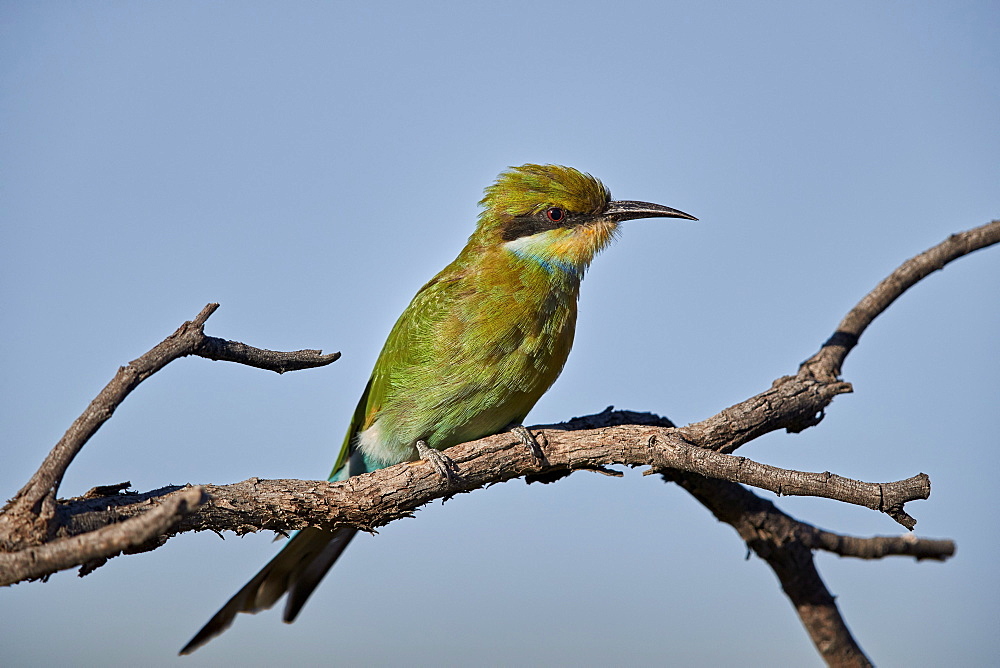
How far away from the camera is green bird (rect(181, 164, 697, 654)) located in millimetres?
3262

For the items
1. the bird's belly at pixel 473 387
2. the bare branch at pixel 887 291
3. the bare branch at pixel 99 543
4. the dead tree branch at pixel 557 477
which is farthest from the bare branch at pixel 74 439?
the bare branch at pixel 887 291

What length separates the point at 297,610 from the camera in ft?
11.3

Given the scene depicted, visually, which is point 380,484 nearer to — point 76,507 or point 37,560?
point 76,507

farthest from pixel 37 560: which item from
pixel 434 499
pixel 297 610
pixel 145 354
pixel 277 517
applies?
pixel 297 610

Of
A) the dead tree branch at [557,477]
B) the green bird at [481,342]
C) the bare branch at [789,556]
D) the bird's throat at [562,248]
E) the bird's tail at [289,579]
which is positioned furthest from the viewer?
the bird's throat at [562,248]

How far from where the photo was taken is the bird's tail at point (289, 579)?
124 inches

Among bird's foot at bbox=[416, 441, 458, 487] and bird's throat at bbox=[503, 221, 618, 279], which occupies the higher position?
bird's throat at bbox=[503, 221, 618, 279]

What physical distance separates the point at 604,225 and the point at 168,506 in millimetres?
2476

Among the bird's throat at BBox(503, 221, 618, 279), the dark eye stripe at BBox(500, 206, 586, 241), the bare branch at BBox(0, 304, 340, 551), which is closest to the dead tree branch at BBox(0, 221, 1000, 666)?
the bare branch at BBox(0, 304, 340, 551)

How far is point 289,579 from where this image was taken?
3.35 meters

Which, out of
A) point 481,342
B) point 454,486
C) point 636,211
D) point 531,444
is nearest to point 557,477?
point 531,444

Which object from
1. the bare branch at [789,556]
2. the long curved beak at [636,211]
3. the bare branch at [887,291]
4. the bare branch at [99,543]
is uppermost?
the long curved beak at [636,211]

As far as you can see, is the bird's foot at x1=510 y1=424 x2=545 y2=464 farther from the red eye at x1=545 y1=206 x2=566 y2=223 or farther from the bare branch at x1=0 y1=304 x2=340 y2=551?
the bare branch at x1=0 y1=304 x2=340 y2=551

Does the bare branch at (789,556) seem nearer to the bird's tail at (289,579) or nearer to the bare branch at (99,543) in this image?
the bird's tail at (289,579)
